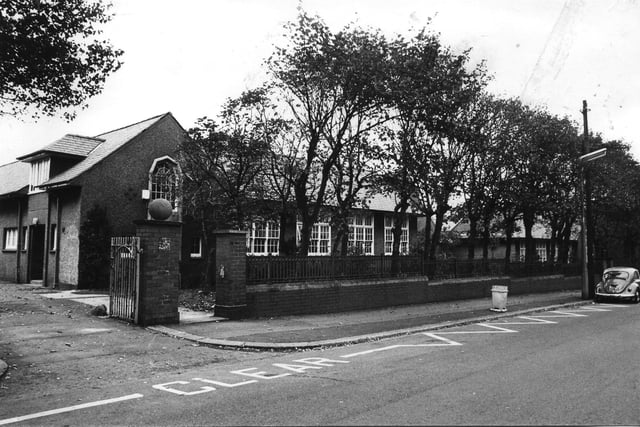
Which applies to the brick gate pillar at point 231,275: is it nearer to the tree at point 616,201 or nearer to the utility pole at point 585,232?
the utility pole at point 585,232

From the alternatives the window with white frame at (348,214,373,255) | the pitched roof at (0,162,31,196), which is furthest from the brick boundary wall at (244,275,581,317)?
the pitched roof at (0,162,31,196)

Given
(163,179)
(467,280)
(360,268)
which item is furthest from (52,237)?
(467,280)

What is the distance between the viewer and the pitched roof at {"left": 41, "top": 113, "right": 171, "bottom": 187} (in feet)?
75.3

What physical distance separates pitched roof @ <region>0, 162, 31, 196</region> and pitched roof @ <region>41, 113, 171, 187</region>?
4.26 meters

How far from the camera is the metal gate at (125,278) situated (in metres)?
13.1

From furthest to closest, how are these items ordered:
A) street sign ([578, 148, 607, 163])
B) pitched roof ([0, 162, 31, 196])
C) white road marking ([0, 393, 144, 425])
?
pitched roof ([0, 162, 31, 196]) → street sign ([578, 148, 607, 163]) → white road marking ([0, 393, 144, 425])

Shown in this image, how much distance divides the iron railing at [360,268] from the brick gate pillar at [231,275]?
0.60 m

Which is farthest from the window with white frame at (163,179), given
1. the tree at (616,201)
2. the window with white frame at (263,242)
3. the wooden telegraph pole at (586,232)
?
the tree at (616,201)

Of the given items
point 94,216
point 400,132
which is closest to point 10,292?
point 94,216

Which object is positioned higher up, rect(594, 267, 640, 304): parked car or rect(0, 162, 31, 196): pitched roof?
rect(0, 162, 31, 196): pitched roof

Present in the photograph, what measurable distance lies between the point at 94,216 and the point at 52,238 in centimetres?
368

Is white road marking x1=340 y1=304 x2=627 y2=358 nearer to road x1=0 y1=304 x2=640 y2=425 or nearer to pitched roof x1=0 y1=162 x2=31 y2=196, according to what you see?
road x1=0 y1=304 x2=640 y2=425

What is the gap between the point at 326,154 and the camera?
19938mm

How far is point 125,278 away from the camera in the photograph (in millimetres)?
13477
